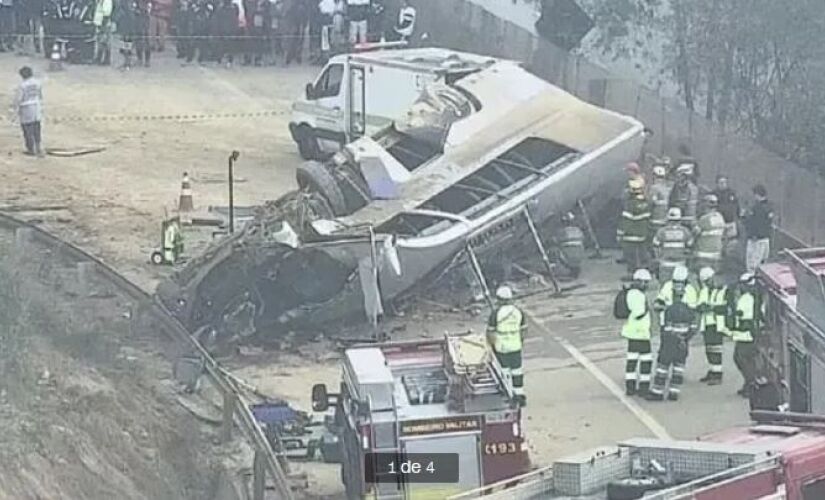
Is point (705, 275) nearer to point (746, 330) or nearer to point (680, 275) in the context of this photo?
point (680, 275)

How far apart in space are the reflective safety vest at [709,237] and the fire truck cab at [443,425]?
677 cm

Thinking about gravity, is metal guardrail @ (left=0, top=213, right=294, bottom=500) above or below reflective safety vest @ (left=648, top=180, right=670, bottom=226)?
below

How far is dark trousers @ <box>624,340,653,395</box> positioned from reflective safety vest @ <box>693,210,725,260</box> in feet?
10.2

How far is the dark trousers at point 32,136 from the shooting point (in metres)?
27.1

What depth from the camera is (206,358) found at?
17234 millimetres

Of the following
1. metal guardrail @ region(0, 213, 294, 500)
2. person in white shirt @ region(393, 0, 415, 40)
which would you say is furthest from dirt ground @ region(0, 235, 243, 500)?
person in white shirt @ region(393, 0, 415, 40)

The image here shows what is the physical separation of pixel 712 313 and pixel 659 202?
4286 mm

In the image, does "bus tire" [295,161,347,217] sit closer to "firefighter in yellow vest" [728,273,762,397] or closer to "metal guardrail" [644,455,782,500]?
"firefighter in yellow vest" [728,273,762,397]

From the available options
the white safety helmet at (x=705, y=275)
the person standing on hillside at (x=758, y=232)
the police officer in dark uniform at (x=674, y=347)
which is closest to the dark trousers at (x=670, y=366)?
the police officer in dark uniform at (x=674, y=347)

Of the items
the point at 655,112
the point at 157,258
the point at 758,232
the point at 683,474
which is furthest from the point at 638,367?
the point at 655,112

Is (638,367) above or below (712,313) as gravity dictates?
below

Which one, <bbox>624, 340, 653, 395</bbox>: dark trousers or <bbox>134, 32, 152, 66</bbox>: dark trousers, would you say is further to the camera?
<bbox>134, 32, 152, 66</bbox>: dark trousers

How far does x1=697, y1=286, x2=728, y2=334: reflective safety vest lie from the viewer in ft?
60.3

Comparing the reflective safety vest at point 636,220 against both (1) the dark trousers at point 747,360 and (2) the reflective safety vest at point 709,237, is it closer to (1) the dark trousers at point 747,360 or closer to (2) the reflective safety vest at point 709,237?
(2) the reflective safety vest at point 709,237
